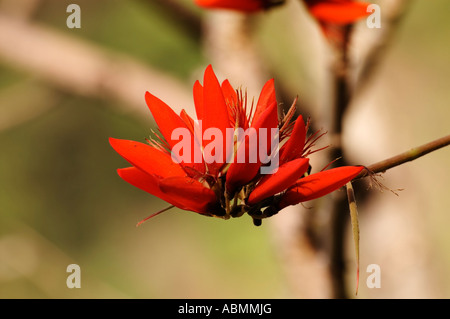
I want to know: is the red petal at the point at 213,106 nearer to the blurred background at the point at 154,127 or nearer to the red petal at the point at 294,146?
the red petal at the point at 294,146

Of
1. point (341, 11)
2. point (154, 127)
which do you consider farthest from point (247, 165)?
point (154, 127)

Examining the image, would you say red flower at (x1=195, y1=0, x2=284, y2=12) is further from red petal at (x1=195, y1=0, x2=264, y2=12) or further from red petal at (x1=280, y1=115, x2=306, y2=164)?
red petal at (x1=280, y1=115, x2=306, y2=164)

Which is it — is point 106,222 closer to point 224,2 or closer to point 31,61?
point 31,61

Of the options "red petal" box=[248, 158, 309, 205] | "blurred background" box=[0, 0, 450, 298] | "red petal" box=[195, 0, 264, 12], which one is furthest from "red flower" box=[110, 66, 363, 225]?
"blurred background" box=[0, 0, 450, 298]

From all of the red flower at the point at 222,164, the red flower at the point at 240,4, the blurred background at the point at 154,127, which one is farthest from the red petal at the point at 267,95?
the blurred background at the point at 154,127

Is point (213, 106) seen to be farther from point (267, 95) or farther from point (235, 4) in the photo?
point (235, 4)
